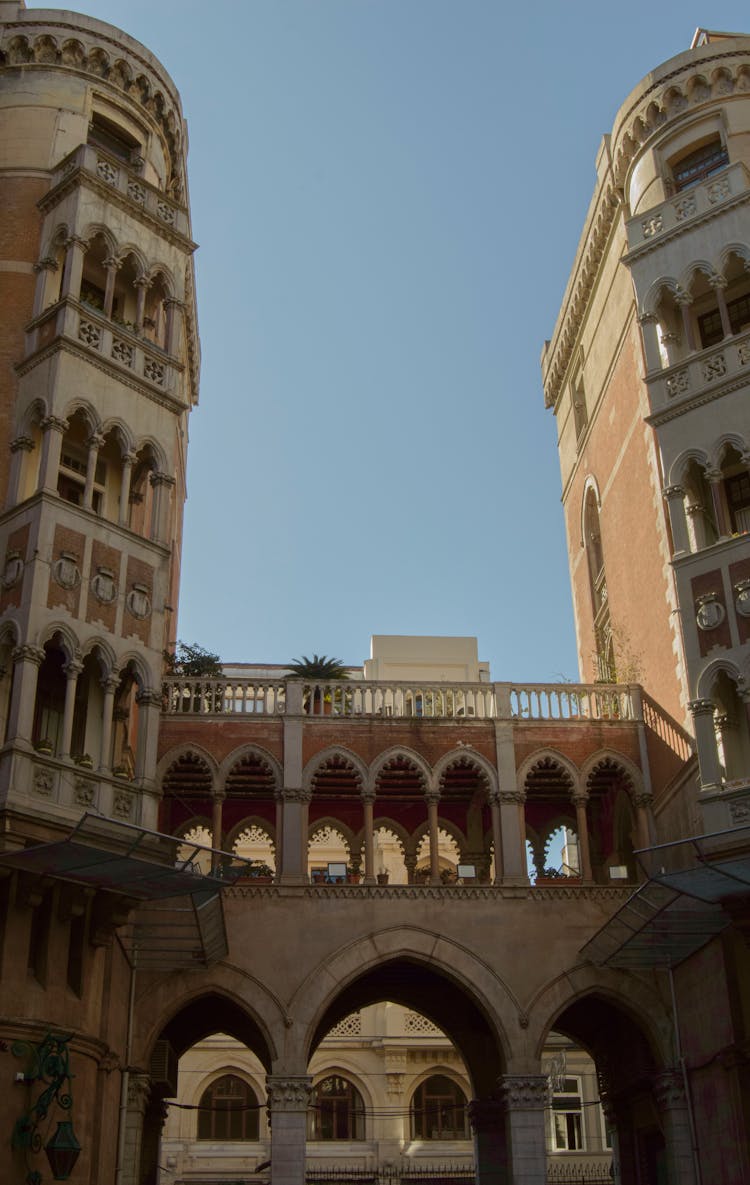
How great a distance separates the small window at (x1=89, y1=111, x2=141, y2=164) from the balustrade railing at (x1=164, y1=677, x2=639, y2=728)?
41.7ft

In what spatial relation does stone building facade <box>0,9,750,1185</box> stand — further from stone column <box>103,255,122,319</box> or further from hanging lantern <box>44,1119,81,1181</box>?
hanging lantern <box>44,1119,81,1181</box>

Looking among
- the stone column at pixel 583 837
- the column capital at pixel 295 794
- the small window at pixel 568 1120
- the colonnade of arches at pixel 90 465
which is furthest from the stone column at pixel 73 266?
the small window at pixel 568 1120

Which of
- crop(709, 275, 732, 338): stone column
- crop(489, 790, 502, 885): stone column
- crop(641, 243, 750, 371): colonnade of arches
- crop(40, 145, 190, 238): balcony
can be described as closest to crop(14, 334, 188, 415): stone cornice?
crop(40, 145, 190, 238): balcony

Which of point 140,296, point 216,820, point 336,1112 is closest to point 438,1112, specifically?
point 336,1112

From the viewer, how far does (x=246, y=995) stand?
91.4ft

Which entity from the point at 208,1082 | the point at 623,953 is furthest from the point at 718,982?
the point at 208,1082

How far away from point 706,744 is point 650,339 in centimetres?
945

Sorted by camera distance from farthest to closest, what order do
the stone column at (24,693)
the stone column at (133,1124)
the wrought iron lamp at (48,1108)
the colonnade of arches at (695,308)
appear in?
the colonnade of arches at (695,308) → the stone column at (133,1124) → the stone column at (24,693) → the wrought iron lamp at (48,1108)

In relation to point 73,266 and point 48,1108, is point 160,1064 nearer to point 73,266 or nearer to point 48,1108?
point 48,1108

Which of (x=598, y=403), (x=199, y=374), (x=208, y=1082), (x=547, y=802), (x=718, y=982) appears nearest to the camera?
(x=718, y=982)

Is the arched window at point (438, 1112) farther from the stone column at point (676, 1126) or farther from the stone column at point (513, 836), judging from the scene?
the stone column at point (676, 1126)

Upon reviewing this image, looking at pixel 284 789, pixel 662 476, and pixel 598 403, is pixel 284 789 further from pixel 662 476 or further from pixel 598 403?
pixel 598 403

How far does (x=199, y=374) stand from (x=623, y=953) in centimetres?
2499

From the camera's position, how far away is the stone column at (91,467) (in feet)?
85.4
